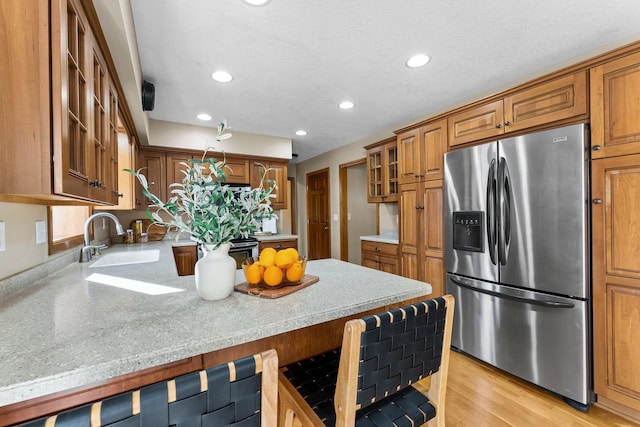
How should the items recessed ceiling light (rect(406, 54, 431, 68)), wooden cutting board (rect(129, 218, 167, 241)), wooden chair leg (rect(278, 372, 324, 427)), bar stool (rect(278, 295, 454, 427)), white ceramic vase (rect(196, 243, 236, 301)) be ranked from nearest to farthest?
1. bar stool (rect(278, 295, 454, 427))
2. wooden chair leg (rect(278, 372, 324, 427))
3. white ceramic vase (rect(196, 243, 236, 301))
4. recessed ceiling light (rect(406, 54, 431, 68))
5. wooden cutting board (rect(129, 218, 167, 241))

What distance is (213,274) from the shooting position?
1030 millimetres

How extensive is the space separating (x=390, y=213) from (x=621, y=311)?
2610mm

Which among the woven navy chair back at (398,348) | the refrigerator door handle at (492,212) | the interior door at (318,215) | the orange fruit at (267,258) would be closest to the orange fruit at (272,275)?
the orange fruit at (267,258)

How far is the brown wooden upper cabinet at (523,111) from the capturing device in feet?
5.95

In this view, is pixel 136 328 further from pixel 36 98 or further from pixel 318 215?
pixel 318 215

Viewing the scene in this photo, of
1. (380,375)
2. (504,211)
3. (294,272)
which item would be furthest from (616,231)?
(294,272)

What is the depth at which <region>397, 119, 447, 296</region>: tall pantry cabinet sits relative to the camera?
2.64 metres

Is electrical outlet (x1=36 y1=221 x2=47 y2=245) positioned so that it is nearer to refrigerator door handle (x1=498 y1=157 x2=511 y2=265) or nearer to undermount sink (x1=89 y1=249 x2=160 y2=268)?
undermount sink (x1=89 y1=249 x2=160 y2=268)

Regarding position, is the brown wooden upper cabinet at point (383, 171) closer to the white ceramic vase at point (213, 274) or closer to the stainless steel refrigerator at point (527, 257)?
the stainless steel refrigerator at point (527, 257)

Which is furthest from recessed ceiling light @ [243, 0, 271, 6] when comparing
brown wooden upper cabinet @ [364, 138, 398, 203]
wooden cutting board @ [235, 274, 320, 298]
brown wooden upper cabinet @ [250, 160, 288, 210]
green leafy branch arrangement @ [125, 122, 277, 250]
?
brown wooden upper cabinet @ [250, 160, 288, 210]

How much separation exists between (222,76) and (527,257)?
2.68m

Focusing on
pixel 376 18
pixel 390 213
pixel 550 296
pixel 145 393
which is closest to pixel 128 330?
pixel 145 393

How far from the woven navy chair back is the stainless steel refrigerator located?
1.44 m

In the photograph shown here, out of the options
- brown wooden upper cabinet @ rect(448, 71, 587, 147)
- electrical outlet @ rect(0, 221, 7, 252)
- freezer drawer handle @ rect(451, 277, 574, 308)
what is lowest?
freezer drawer handle @ rect(451, 277, 574, 308)
